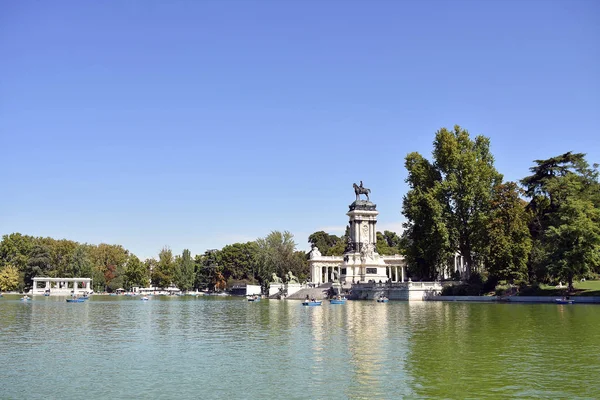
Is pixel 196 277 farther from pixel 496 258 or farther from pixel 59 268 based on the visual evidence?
pixel 496 258

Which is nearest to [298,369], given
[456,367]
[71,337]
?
[456,367]

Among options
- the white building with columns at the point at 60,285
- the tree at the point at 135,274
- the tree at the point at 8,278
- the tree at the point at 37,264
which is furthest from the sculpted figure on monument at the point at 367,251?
the tree at the point at 8,278

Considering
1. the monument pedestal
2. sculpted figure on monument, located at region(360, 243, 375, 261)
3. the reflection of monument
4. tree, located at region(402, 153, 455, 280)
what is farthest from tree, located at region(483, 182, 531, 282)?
sculpted figure on monument, located at region(360, 243, 375, 261)

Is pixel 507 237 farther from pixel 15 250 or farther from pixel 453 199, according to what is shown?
pixel 15 250

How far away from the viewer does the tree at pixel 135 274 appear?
120 meters

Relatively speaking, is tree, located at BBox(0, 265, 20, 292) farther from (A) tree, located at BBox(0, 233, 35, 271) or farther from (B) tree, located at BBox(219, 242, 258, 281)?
(B) tree, located at BBox(219, 242, 258, 281)

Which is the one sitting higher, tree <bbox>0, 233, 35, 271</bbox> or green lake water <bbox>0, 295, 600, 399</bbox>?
tree <bbox>0, 233, 35, 271</bbox>

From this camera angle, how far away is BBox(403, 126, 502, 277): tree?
6397 cm

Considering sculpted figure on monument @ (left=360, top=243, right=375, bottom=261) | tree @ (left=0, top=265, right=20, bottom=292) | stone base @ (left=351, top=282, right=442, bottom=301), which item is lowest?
stone base @ (left=351, top=282, right=442, bottom=301)

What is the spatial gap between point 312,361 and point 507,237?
4220 centimetres

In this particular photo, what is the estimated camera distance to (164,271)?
4862 inches

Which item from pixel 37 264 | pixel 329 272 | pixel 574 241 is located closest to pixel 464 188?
pixel 574 241

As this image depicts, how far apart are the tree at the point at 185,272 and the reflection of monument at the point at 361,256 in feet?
91.1

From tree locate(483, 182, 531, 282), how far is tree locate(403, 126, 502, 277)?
70.2 inches
